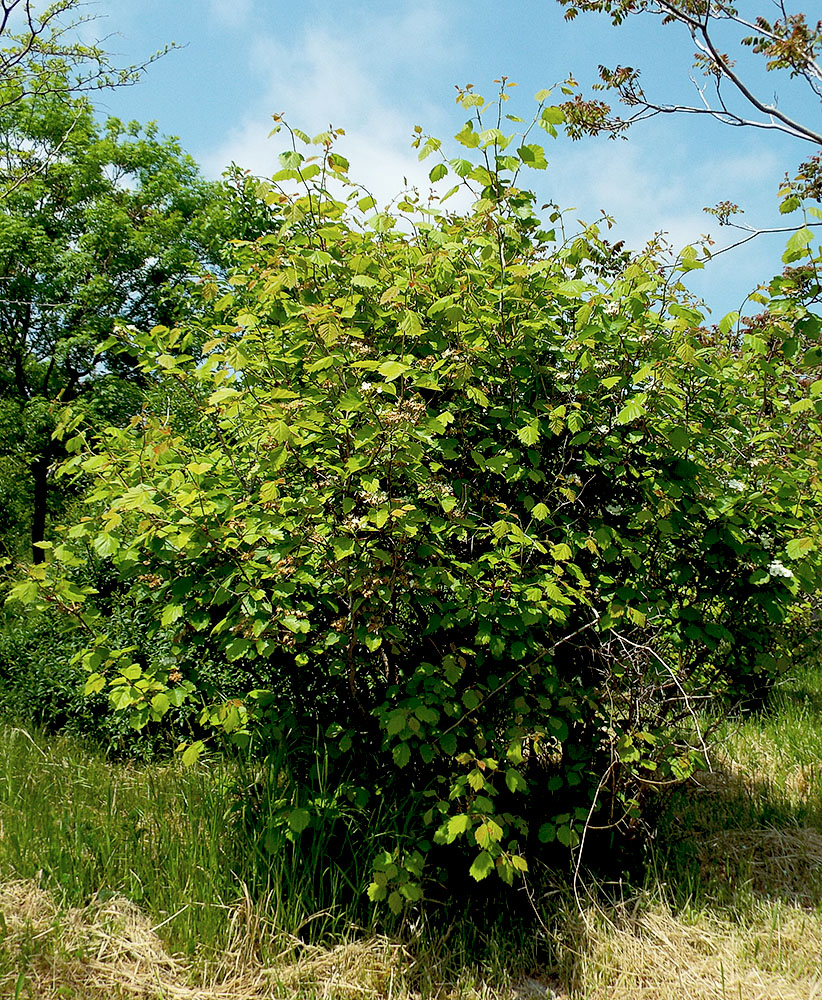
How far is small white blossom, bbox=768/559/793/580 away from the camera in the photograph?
10.5ft

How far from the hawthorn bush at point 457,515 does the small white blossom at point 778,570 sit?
11 millimetres

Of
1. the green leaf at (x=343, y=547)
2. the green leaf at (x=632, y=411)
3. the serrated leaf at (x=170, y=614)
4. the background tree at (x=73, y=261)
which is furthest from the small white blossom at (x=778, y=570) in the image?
the background tree at (x=73, y=261)

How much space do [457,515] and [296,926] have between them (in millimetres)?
1654

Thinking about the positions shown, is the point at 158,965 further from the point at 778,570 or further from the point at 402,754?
the point at 778,570

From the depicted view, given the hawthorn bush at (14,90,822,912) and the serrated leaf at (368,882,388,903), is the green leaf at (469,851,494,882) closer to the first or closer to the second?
the hawthorn bush at (14,90,822,912)

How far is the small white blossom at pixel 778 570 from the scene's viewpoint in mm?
3206

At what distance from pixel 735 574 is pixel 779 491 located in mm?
475

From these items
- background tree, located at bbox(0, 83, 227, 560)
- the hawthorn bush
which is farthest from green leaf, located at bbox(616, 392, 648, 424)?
background tree, located at bbox(0, 83, 227, 560)

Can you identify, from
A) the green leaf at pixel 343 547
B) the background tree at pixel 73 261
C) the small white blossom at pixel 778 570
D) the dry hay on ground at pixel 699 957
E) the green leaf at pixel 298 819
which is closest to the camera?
the green leaf at pixel 343 547

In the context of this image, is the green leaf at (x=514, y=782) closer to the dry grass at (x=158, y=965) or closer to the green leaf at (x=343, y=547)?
the dry grass at (x=158, y=965)

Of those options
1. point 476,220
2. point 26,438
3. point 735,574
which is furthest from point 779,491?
point 26,438

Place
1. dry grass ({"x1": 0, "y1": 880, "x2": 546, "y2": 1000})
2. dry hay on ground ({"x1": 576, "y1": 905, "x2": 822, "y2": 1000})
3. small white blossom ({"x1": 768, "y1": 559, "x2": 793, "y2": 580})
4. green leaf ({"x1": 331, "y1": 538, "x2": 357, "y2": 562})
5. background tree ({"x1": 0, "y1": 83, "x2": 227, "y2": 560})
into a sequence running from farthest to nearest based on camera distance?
background tree ({"x1": 0, "y1": 83, "x2": 227, "y2": 560}) → small white blossom ({"x1": 768, "y1": 559, "x2": 793, "y2": 580}) → dry hay on ground ({"x1": 576, "y1": 905, "x2": 822, "y2": 1000}) → dry grass ({"x1": 0, "y1": 880, "x2": 546, "y2": 1000}) → green leaf ({"x1": 331, "y1": 538, "x2": 357, "y2": 562})

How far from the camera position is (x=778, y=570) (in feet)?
10.6

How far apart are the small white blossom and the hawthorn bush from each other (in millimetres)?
11
